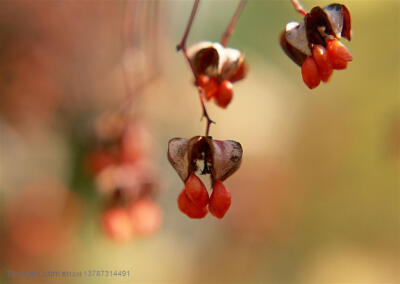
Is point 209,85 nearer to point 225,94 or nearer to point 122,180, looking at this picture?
point 225,94

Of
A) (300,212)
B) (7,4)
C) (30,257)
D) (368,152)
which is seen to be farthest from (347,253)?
(7,4)

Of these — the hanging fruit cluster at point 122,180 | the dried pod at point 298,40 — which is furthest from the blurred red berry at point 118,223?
the dried pod at point 298,40

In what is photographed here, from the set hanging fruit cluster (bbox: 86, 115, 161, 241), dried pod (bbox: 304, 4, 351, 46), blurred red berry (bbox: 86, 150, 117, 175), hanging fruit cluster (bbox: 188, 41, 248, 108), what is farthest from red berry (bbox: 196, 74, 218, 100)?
blurred red berry (bbox: 86, 150, 117, 175)

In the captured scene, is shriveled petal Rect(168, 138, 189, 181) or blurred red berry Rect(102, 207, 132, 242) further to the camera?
blurred red berry Rect(102, 207, 132, 242)

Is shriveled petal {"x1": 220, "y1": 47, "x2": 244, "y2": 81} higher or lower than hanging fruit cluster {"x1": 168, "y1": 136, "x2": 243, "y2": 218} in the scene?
higher

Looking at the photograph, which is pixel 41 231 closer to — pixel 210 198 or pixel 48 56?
pixel 48 56

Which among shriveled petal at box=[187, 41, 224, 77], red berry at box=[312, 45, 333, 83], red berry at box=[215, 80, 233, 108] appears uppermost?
shriveled petal at box=[187, 41, 224, 77]

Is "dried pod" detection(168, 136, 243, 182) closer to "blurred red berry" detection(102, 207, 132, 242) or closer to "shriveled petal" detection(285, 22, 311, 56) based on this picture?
"shriveled petal" detection(285, 22, 311, 56)
